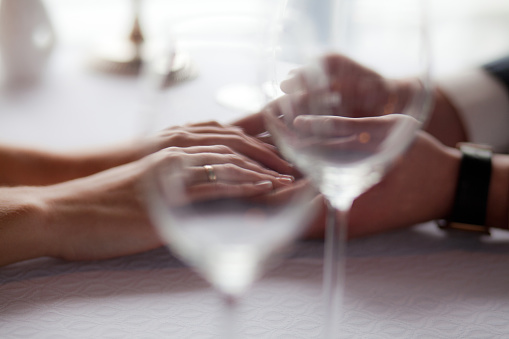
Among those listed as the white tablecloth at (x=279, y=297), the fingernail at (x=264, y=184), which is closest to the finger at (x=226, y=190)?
the fingernail at (x=264, y=184)

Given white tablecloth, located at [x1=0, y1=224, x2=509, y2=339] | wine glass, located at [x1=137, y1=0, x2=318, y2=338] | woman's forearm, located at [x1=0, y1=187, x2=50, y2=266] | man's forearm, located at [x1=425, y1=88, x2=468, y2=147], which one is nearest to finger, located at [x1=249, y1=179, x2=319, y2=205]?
wine glass, located at [x1=137, y1=0, x2=318, y2=338]

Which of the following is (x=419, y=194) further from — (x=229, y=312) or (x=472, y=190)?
(x=229, y=312)

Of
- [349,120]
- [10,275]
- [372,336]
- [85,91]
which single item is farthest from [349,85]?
[85,91]

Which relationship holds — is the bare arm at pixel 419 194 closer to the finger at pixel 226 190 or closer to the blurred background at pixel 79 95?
the blurred background at pixel 79 95

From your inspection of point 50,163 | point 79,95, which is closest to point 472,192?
point 50,163

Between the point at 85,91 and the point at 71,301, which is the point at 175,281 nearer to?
the point at 71,301
